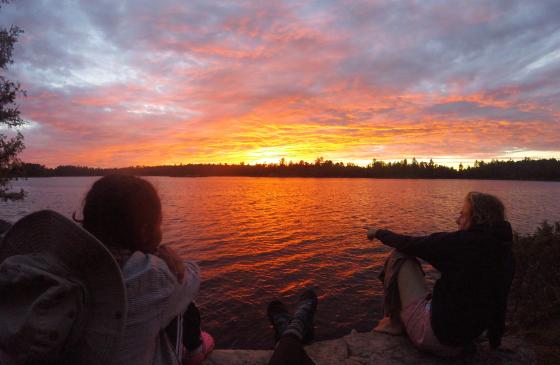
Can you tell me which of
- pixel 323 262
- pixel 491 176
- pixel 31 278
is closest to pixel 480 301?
pixel 31 278

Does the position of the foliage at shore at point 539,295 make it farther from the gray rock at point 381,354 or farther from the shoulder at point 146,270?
the shoulder at point 146,270

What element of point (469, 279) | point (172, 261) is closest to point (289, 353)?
point (172, 261)

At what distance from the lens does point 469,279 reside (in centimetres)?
374

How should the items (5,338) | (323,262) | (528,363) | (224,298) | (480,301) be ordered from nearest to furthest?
(5,338)
(480,301)
(528,363)
(224,298)
(323,262)

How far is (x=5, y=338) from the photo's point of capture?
1444 millimetres

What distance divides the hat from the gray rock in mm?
2882

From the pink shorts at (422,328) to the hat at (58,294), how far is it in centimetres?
384

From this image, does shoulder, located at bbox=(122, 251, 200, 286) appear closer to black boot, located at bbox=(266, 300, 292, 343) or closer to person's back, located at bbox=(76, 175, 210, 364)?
person's back, located at bbox=(76, 175, 210, 364)

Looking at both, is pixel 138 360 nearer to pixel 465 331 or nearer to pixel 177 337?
pixel 177 337

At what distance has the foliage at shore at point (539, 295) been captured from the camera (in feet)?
16.6

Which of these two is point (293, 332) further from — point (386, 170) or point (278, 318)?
point (386, 170)

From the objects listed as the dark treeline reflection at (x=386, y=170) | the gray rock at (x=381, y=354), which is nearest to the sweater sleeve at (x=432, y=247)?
the gray rock at (x=381, y=354)

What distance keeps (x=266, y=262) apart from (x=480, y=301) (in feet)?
33.4

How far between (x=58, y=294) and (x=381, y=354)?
14.1ft
